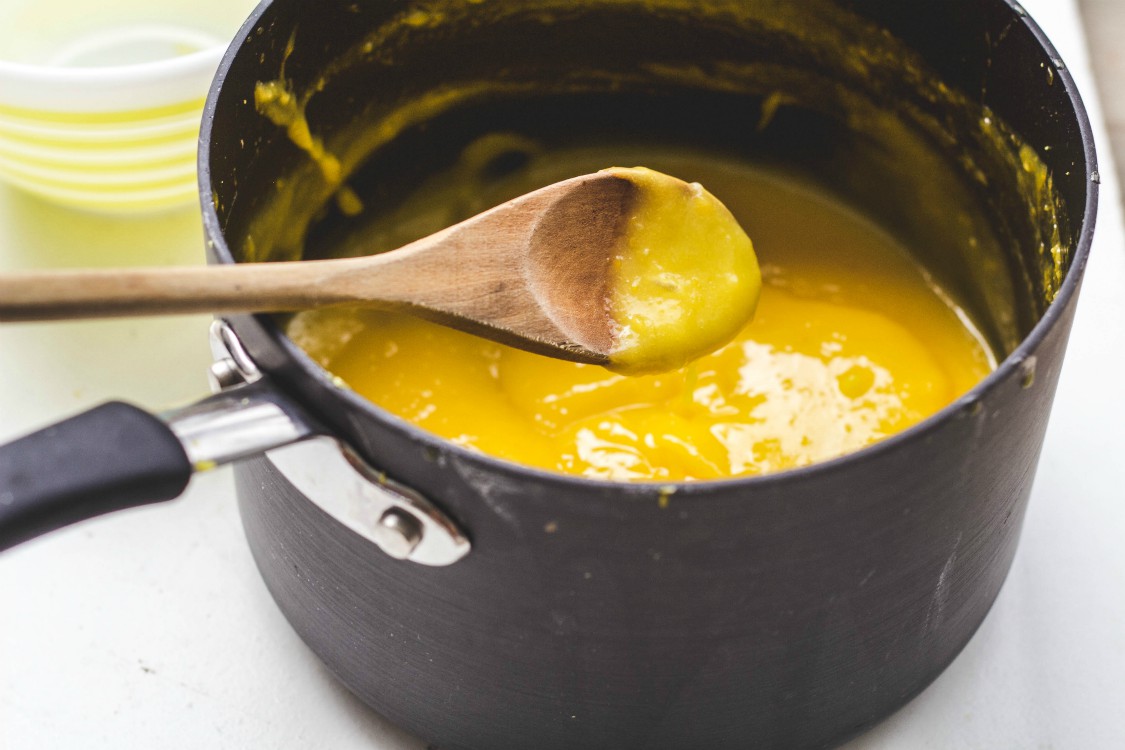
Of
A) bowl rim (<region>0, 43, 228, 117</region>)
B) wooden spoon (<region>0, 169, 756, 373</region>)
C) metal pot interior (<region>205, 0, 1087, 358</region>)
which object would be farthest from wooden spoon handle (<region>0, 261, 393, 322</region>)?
bowl rim (<region>0, 43, 228, 117</region>)

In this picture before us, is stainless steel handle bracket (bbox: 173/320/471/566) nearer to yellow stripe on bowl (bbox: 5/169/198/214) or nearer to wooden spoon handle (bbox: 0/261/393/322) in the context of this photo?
wooden spoon handle (bbox: 0/261/393/322)

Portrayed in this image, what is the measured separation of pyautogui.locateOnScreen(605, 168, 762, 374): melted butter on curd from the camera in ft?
3.31

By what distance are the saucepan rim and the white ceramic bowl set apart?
0.32m

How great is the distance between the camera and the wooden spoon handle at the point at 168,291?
641 mm

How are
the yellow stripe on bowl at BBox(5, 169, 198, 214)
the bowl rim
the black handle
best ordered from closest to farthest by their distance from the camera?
1. the black handle
2. the bowl rim
3. the yellow stripe on bowl at BBox(5, 169, 198, 214)

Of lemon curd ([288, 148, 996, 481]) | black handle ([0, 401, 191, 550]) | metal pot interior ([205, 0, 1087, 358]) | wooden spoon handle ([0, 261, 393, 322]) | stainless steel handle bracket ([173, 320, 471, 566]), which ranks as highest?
metal pot interior ([205, 0, 1087, 358])

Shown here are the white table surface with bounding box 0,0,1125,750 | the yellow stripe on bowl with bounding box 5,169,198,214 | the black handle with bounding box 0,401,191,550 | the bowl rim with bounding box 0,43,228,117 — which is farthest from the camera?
the yellow stripe on bowl with bounding box 5,169,198,214

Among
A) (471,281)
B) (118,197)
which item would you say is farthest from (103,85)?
(471,281)

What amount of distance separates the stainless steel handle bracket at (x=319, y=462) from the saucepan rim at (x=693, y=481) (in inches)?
0.9

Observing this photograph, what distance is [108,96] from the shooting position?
1108 mm

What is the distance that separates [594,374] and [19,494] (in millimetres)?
571

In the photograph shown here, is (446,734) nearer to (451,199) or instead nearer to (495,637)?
(495,637)

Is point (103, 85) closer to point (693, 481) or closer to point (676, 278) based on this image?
point (676, 278)

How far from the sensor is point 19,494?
2.07 feet
